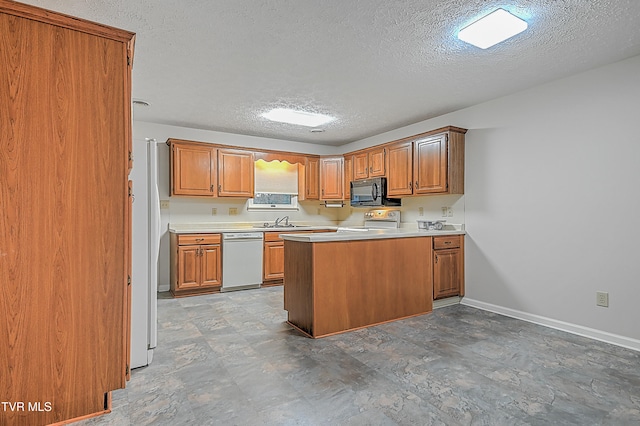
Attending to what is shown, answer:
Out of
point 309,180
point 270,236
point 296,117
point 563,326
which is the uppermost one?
point 296,117

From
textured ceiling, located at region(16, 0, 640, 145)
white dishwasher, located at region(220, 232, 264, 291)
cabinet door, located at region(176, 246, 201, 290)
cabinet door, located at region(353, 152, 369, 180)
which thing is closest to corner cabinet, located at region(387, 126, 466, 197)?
textured ceiling, located at region(16, 0, 640, 145)

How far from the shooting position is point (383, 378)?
2273mm

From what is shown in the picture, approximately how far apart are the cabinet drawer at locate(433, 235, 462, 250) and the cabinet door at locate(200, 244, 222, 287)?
284 cm

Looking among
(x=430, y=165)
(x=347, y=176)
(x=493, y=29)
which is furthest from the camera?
(x=347, y=176)

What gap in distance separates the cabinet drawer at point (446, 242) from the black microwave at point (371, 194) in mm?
1190

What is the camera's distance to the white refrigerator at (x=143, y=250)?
7.80ft

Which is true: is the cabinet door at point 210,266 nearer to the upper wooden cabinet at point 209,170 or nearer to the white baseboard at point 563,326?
the upper wooden cabinet at point 209,170

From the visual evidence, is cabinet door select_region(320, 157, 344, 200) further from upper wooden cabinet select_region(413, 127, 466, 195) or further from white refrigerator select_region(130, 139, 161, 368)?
white refrigerator select_region(130, 139, 161, 368)

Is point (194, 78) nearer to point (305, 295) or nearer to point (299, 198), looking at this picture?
point (305, 295)

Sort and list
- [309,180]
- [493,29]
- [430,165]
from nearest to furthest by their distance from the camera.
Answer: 1. [493,29]
2. [430,165]
3. [309,180]

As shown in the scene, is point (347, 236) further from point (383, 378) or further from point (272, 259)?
point (272, 259)

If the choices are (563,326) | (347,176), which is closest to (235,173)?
(347,176)

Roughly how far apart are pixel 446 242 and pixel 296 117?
246 centimetres

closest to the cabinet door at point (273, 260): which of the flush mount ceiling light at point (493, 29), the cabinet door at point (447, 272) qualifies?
the cabinet door at point (447, 272)
